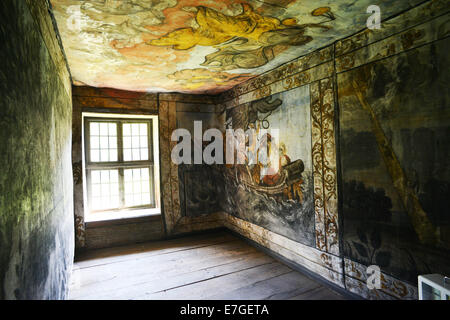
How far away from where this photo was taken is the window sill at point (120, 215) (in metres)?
5.07

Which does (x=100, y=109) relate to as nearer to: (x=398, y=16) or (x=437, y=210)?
(x=398, y=16)

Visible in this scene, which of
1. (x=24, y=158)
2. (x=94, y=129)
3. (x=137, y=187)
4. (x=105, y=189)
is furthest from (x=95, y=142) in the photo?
(x=24, y=158)

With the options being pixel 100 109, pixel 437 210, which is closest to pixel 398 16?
pixel 437 210

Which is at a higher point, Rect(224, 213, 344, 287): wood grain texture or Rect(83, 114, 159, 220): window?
Rect(83, 114, 159, 220): window

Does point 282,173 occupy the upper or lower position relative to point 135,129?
lower

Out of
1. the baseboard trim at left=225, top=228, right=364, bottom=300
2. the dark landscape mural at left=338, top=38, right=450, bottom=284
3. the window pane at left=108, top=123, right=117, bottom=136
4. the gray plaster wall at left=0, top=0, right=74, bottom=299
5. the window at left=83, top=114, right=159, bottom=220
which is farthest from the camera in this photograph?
the window pane at left=108, top=123, right=117, bottom=136

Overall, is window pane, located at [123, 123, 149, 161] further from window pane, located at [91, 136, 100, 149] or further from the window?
window pane, located at [91, 136, 100, 149]

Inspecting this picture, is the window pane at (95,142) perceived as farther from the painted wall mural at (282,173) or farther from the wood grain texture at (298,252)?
the wood grain texture at (298,252)

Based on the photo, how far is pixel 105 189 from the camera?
17.6 feet

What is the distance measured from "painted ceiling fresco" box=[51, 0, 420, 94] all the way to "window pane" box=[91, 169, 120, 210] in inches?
82.1

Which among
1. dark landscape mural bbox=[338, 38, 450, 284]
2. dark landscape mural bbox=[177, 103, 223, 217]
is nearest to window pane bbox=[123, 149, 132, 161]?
dark landscape mural bbox=[177, 103, 223, 217]

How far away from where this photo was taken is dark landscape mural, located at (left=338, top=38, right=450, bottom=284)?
225cm

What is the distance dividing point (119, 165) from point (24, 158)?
14.2 ft

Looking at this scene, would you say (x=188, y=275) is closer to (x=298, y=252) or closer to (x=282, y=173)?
(x=298, y=252)
